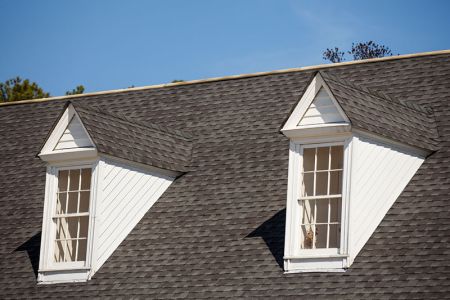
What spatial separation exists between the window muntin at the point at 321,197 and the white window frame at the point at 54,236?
363 centimetres

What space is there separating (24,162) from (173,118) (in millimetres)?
3106

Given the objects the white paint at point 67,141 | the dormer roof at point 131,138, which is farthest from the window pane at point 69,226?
the dormer roof at point 131,138

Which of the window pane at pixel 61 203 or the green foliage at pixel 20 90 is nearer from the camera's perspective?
the window pane at pixel 61 203

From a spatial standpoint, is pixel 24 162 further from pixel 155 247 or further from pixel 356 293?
pixel 356 293

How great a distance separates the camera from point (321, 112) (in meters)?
15.1

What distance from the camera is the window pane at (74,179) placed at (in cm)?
1728

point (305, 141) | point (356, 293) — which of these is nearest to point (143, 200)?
point (305, 141)

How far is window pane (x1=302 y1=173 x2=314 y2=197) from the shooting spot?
49.5ft

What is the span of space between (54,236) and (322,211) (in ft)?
15.4

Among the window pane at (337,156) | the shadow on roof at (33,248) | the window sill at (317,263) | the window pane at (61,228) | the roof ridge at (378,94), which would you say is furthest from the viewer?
the shadow on roof at (33,248)

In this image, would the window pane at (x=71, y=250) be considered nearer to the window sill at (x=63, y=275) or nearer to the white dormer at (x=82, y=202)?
the white dormer at (x=82, y=202)

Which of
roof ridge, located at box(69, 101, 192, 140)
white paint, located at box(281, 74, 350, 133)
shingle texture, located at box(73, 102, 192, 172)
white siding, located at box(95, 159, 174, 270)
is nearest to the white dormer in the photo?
white siding, located at box(95, 159, 174, 270)

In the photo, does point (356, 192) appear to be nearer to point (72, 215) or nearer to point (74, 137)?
point (72, 215)

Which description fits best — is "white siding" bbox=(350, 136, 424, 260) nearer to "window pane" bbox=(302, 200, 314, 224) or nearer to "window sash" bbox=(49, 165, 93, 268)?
"window pane" bbox=(302, 200, 314, 224)
